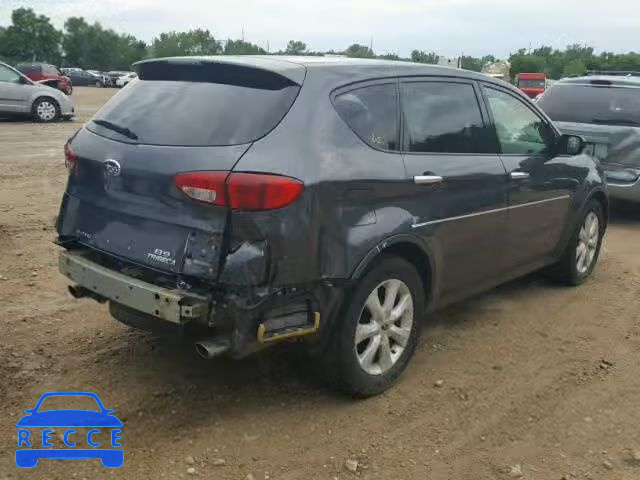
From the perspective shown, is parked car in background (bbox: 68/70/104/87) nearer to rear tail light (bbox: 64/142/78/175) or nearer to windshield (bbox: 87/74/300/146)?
rear tail light (bbox: 64/142/78/175)

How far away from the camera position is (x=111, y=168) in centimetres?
346

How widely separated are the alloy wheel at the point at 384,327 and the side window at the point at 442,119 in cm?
83

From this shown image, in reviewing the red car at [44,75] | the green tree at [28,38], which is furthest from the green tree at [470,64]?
the green tree at [28,38]

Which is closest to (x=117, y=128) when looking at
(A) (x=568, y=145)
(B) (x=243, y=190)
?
(B) (x=243, y=190)

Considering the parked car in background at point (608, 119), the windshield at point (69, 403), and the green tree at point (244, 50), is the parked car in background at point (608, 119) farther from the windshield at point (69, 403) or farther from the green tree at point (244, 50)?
the windshield at point (69, 403)

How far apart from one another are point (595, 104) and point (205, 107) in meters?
6.51

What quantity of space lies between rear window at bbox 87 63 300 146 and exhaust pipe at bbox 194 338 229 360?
3.06 ft

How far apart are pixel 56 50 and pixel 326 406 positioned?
10044 cm

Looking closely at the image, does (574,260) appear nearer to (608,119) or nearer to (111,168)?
(608,119)

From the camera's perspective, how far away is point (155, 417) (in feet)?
11.3

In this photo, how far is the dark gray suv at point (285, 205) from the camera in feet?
10.2

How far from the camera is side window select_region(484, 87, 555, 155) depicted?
468 cm

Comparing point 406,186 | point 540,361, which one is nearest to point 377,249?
point 406,186

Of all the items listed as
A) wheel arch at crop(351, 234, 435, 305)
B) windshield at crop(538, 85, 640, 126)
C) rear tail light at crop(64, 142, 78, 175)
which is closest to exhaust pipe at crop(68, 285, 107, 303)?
rear tail light at crop(64, 142, 78, 175)
